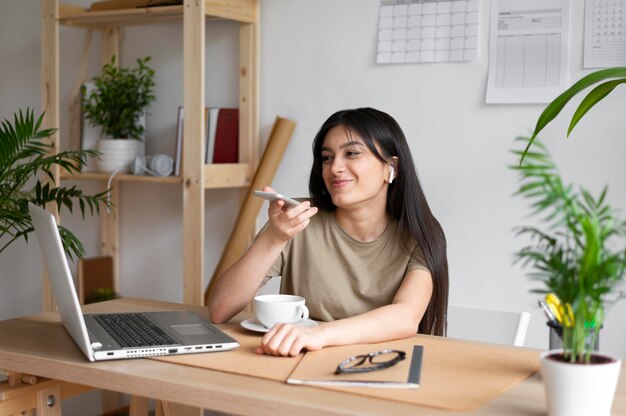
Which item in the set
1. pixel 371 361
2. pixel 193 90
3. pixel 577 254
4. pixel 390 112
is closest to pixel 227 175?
pixel 193 90

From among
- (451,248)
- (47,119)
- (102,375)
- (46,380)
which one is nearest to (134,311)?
(46,380)

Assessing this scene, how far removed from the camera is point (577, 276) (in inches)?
45.1

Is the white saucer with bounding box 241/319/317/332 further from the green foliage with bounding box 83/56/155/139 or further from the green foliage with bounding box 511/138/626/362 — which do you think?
the green foliage with bounding box 83/56/155/139

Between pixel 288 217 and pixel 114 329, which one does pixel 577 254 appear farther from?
pixel 114 329

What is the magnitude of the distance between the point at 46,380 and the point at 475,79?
5.08 ft

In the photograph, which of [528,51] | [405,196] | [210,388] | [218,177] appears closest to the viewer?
[210,388]

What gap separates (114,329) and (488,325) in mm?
875

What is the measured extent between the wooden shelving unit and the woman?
685mm

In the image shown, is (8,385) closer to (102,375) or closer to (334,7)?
(102,375)

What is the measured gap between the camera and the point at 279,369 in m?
1.48

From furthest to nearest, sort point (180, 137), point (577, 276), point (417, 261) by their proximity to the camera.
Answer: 1. point (180, 137)
2. point (417, 261)
3. point (577, 276)

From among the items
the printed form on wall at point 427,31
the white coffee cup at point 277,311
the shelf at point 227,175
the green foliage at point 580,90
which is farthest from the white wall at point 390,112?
the white coffee cup at point 277,311

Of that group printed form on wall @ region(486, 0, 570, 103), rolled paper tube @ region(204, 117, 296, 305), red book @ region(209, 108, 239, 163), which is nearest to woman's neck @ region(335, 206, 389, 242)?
printed form on wall @ region(486, 0, 570, 103)

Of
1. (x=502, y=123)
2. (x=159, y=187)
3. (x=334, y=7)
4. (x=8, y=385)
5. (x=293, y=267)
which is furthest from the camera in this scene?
(x=159, y=187)
